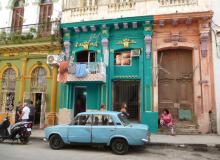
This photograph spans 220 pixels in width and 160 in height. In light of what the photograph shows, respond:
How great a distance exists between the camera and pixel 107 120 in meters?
9.10

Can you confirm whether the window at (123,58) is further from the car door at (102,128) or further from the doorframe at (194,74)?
the car door at (102,128)

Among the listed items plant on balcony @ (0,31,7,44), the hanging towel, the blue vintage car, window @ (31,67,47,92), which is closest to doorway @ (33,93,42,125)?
window @ (31,67,47,92)

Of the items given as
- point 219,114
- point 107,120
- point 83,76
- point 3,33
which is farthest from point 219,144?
point 3,33

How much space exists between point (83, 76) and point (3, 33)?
25.0 ft

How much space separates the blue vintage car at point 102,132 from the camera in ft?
28.1

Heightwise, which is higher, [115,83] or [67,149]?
[115,83]

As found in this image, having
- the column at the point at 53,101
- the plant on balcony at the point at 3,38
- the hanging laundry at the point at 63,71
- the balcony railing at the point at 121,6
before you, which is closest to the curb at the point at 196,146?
the hanging laundry at the point at 63,71

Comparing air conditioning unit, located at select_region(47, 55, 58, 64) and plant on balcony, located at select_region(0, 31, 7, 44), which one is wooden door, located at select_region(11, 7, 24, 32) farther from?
air conditioning unit, located at select_region(47, 55, 58, 64)

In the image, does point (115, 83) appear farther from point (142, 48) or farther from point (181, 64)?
point (181, 64)

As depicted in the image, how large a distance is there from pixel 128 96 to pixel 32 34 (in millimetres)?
7959

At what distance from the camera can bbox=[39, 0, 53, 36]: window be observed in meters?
16.6

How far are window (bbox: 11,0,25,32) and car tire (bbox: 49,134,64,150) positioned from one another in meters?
10.7

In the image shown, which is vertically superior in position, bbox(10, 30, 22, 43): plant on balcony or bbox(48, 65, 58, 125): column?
bbox(10, 30, 22, 43): plant on balcony

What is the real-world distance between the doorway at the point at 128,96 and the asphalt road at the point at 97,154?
4.20 meters
